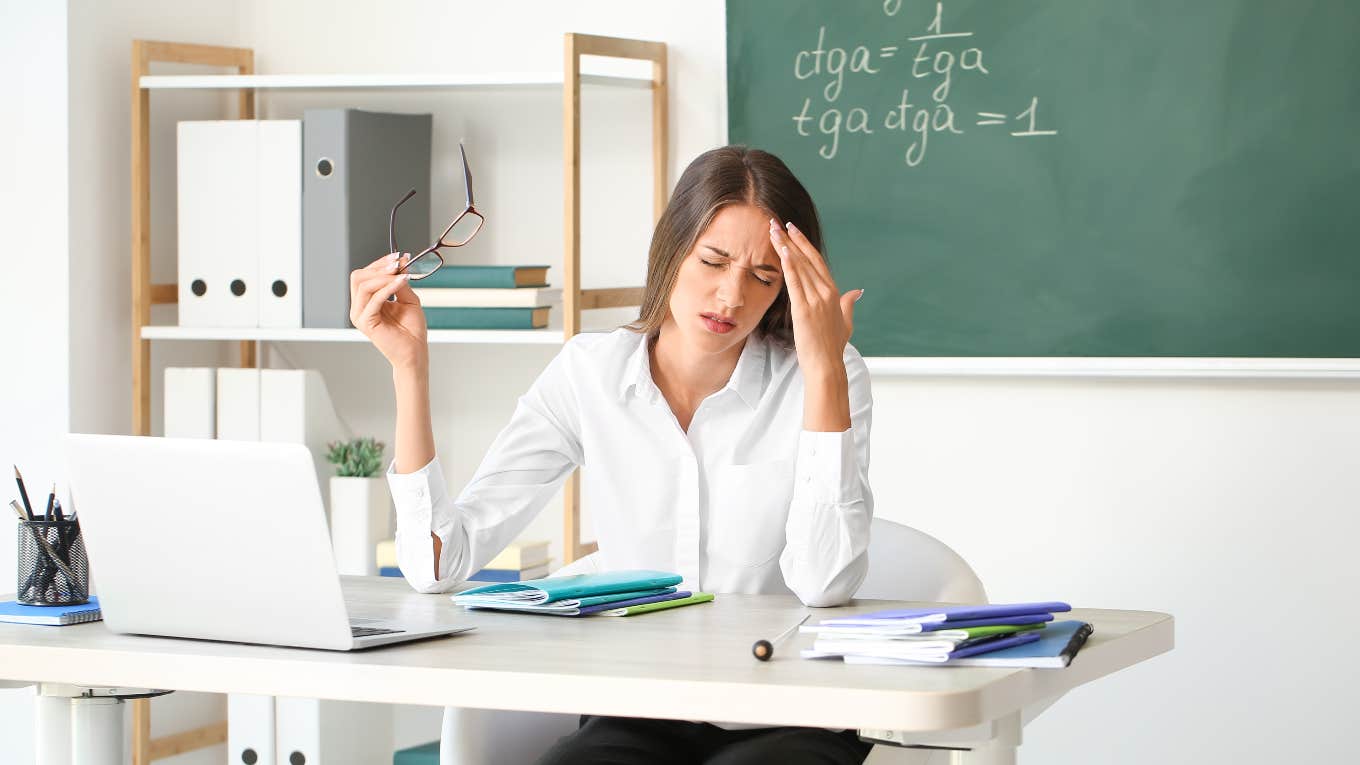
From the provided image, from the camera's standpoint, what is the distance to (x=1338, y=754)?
102 inches

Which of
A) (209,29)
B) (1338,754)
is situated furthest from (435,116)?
(1338,754)

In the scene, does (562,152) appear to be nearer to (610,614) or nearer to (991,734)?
(610,614)

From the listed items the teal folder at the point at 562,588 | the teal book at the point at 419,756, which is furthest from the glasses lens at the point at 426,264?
the teal book at the point at 419,756

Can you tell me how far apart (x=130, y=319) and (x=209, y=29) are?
0.65 meters

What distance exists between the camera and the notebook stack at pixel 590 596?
63.4 inches

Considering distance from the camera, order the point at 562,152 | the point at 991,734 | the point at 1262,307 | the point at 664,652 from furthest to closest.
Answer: the point at 562,152, the point at 1262,307, the point at 664,652, the point at 991,734

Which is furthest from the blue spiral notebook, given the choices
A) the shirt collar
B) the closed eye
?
the closed eye

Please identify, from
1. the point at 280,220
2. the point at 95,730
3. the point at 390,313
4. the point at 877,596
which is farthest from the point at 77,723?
the point at 280,220

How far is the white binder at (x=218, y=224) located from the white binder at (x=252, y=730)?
750 mm

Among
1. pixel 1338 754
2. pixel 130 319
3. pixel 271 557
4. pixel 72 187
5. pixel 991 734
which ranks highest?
pixel 72 187

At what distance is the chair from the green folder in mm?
253

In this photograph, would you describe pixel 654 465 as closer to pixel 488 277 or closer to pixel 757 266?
pixel 757 266

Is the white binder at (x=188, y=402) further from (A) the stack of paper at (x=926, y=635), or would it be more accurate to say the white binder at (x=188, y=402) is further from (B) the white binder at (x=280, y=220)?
(A) the stack of paper at (x=926, y=635)

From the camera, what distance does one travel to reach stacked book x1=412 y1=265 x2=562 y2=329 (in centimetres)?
292
